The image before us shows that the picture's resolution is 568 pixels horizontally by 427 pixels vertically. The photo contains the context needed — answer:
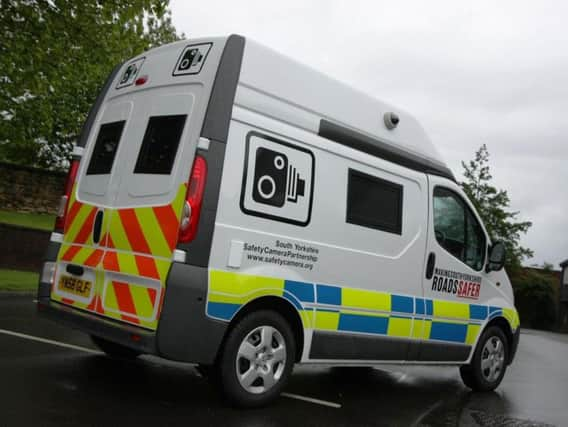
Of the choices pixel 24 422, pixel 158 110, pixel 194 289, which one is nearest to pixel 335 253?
pixel 194 289

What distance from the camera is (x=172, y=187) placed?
4973 millimetres

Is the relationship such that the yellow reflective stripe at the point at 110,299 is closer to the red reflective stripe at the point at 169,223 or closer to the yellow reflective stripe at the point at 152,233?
the yellow reflective stripe at the point at 152,233

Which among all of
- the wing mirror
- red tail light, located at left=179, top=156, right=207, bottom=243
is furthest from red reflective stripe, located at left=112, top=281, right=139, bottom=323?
the wing mirror

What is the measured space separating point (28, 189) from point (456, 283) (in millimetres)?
19083

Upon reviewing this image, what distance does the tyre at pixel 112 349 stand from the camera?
6457mm

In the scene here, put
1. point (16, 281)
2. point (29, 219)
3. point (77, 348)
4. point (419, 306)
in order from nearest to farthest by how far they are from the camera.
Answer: point (419, 306) → point (77, 348) → point (16, 281) → point (29, 219)

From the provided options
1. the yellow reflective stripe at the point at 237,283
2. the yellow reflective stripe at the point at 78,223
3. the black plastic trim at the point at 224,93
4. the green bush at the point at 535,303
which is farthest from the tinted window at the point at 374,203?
the green bush at the point at 535,303

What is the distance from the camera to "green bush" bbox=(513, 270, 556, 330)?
1935 inches

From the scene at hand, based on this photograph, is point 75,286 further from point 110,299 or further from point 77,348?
point 77,348

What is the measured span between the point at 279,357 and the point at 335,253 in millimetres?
1035

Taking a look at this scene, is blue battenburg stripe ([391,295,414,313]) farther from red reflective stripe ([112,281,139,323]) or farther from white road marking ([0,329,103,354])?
white road marking ([0,329,103,354])

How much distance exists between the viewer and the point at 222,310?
4.85m

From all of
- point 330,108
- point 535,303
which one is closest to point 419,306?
point 330,108

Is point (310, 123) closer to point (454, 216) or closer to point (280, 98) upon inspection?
point (280, 98)
